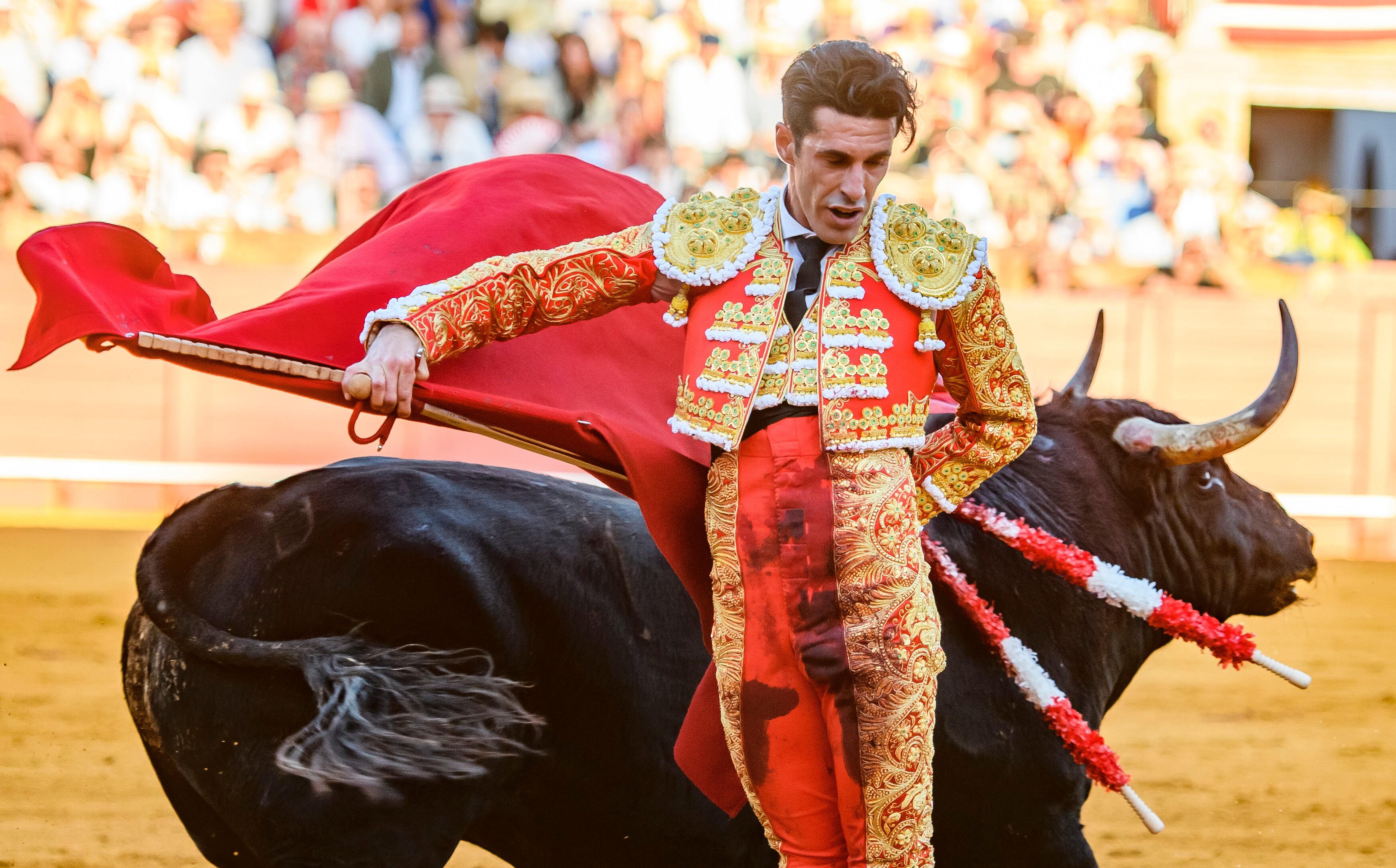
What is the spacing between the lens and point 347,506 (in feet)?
8.10

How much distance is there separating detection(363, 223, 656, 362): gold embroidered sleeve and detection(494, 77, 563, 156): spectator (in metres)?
6.46

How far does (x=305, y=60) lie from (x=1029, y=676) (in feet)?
24.0

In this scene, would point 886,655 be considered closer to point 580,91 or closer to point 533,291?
point 533,291

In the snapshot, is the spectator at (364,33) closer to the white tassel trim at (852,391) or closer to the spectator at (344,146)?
the spectator at (344,146)

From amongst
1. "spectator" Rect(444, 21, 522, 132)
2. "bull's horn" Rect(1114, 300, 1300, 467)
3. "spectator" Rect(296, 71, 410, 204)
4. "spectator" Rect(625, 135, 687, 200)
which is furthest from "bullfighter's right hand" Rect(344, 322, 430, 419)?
"spectator" Rect(444, 21, 522, 132)

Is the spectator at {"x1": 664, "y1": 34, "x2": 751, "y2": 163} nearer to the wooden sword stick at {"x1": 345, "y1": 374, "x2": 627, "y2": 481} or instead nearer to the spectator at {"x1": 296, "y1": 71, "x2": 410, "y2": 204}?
the spectator at {"x1": 296, "y1": 71, "x2": 410, "y2": 204}

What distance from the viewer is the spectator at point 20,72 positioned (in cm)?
839

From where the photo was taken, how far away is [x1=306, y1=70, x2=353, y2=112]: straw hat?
8.38 m

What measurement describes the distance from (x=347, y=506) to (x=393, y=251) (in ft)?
1.49

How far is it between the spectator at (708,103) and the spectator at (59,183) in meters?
3.49

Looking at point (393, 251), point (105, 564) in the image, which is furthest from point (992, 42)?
point (393, 251)

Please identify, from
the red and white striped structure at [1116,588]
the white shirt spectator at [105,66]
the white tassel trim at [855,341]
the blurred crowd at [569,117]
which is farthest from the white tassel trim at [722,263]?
the white shirt spectator at [105,66]

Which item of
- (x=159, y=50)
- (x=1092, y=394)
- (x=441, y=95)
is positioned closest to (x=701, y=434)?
(x=1092, y=394)

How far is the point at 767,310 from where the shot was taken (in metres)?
2.05
